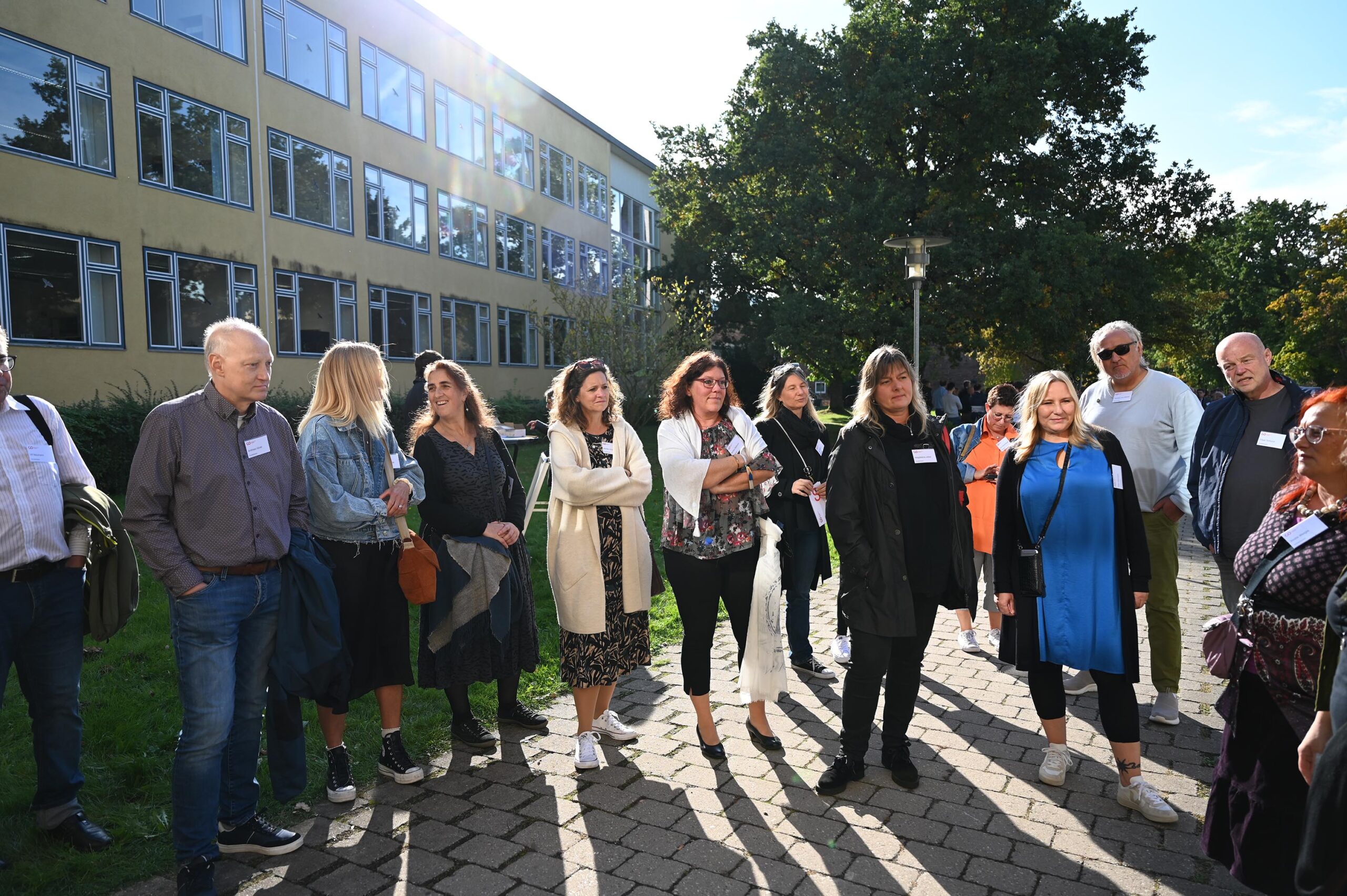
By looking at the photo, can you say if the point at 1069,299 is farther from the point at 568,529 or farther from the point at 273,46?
the point at 568,529

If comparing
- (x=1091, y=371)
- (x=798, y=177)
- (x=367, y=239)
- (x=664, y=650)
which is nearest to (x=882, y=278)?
(x=798, y=177)

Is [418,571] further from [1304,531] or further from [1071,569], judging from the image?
[1304,531]

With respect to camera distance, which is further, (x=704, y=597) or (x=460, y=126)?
(x=460, y=126)

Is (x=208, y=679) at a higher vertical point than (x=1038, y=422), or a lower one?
lower

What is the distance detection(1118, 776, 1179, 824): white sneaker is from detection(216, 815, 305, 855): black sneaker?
3.59 meters

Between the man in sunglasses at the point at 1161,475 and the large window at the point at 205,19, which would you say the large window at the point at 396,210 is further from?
the man in sunglasses at the point at 1161,475

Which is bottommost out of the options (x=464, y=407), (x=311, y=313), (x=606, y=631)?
(x=606, y=631)

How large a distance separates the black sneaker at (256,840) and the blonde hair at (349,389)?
1.76m

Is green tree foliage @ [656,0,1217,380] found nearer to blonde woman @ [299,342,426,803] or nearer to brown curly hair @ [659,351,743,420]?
brown curly hair @ [659,351,743,420]

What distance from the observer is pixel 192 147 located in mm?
17859

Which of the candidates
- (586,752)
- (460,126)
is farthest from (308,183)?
(586,752)

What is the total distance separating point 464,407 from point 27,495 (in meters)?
1.97

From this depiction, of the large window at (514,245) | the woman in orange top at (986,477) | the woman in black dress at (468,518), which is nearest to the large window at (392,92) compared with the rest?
the large window at (514,245)

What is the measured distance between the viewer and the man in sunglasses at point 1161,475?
204 inches
